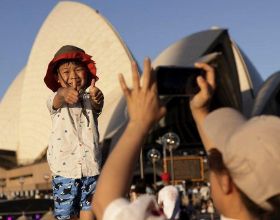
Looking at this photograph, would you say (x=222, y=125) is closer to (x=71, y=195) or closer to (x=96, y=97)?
(x=96, y=97)

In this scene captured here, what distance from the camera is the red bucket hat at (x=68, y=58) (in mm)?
2828

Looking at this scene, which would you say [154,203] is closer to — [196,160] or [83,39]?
[196,160]

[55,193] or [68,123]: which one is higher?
[68,123]

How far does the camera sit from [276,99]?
2970 cm

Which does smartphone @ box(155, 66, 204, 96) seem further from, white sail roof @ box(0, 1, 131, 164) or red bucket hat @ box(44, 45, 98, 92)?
white sail roof @ box(0, 1, 131, 164)

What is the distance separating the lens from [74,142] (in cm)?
285

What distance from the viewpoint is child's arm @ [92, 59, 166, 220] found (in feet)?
3.59

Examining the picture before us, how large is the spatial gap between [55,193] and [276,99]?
91.8 ft

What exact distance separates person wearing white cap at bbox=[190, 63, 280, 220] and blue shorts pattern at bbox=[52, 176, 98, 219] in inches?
65.0

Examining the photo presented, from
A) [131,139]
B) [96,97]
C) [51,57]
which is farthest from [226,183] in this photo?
[51,57]

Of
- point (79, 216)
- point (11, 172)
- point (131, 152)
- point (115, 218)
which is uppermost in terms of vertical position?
point (131, 152)

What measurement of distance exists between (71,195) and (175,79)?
169cm

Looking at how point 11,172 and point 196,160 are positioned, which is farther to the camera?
point 11,172

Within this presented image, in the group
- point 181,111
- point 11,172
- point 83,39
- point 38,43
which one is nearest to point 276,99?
point 181,111
